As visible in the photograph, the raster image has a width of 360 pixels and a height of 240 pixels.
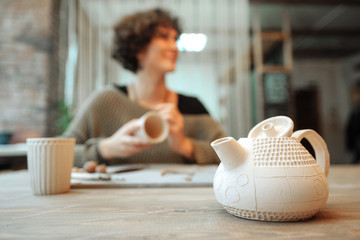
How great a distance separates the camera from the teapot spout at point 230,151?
37 cm

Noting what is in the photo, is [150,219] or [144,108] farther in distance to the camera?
[144,108]

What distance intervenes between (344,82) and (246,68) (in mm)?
4589

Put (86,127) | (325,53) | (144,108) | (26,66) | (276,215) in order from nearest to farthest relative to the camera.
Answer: (276,215)
(86,127)
(144,108)
(26,66)
(325,53)

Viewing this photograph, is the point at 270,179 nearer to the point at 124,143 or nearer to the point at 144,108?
the point at 124,143

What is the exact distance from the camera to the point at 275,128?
1.39 feet

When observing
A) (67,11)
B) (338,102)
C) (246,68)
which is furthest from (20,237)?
(338,102)

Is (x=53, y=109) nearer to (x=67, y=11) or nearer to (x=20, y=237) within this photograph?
(x=67, y=11)

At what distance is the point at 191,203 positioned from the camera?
0.48 metres

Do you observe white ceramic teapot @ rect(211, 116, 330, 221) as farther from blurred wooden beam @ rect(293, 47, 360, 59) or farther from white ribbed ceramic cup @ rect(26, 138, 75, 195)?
blurred wooden beam @ rect(293, 47, 360, 59)

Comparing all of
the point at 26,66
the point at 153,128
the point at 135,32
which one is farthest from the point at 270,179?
the point at 26,66

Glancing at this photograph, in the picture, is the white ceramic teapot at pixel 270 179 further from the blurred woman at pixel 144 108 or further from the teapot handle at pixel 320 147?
the blurred woman at pixel 144 108

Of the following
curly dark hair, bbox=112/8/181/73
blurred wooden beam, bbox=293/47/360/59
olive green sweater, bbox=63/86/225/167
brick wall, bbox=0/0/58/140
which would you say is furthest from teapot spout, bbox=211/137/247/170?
blurred wooden beam, bbox=293/47/360/59

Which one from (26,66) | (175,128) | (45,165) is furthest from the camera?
(26,66)

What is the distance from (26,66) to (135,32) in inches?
63.7
